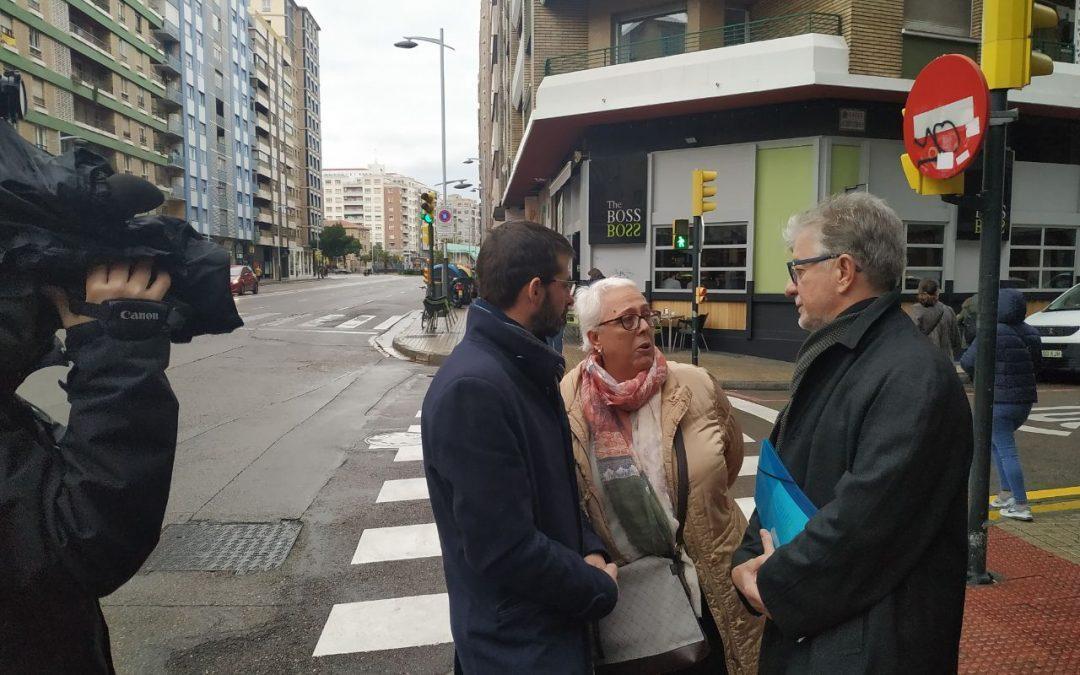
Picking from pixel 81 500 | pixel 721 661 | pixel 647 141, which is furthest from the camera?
pixel 647 141

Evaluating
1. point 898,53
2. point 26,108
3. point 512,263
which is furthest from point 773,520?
point 898,53

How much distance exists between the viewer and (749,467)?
265 inches

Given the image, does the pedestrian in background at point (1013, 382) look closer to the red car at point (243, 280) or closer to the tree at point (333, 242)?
the red car at point (243, 280)

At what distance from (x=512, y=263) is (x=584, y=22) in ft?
56.0

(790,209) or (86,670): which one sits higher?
(790,209)

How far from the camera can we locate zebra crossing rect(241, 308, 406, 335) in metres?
20.1

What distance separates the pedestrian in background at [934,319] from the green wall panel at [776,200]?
513cm

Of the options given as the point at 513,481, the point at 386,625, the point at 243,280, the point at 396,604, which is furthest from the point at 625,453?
the point at 243,280

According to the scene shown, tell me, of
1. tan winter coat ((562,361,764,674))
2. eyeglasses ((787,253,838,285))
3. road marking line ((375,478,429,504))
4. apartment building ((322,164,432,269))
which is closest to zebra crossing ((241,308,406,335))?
road marking line ((375,478,429,504))

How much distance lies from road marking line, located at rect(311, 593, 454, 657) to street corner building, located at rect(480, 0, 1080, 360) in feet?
40.5

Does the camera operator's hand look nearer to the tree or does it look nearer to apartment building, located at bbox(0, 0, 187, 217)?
apartment building, located at bbox(0, 0, 187, 217)

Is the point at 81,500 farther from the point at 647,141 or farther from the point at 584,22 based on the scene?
the point at 584,22

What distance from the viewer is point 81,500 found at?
43.8 inches

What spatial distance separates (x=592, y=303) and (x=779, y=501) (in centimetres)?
103
